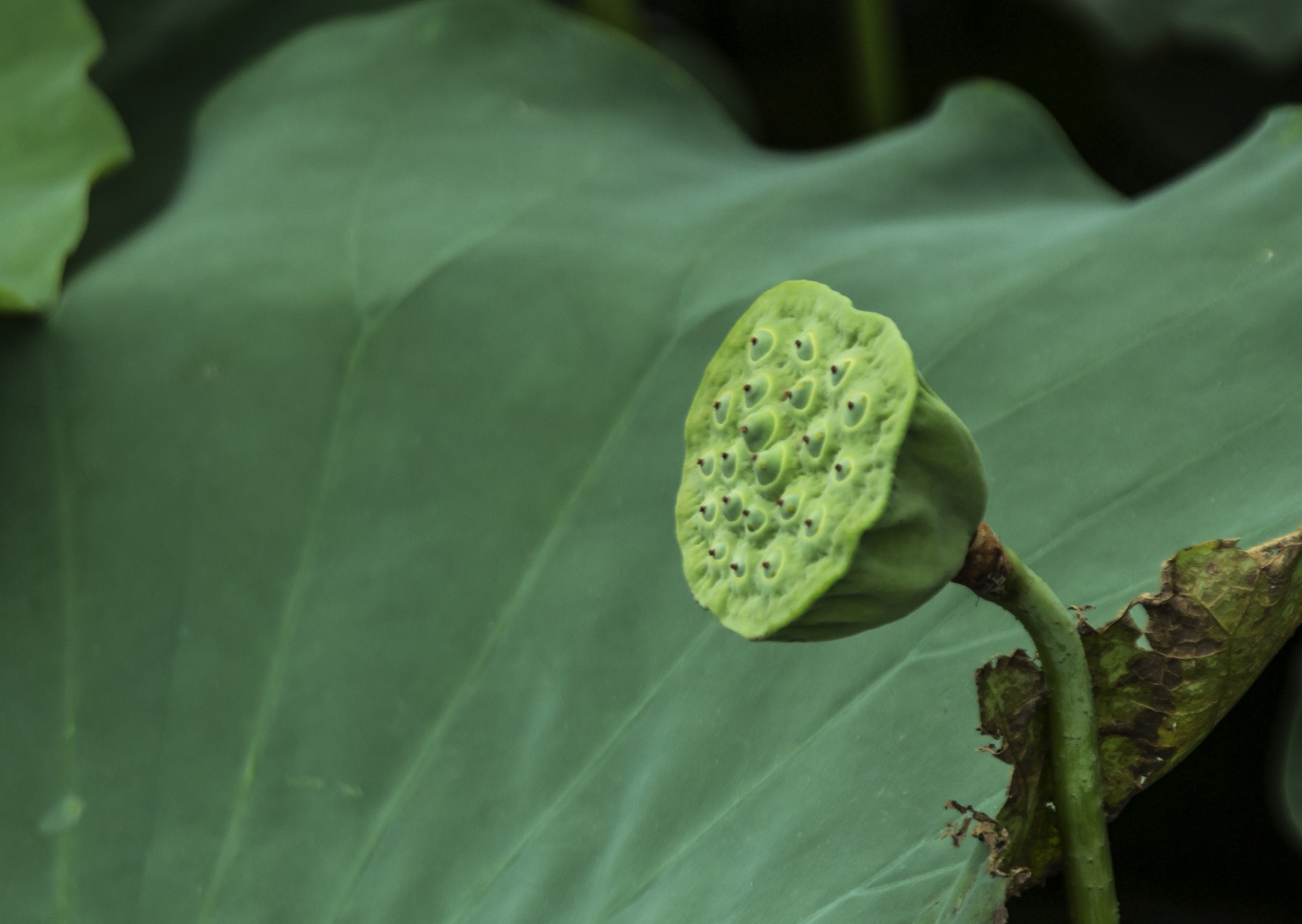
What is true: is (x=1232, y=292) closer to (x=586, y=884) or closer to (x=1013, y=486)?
(x=1013, y=486)

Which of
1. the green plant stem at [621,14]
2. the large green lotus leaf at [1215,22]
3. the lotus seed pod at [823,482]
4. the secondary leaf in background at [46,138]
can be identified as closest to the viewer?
the lotus seed pod at [823,482]

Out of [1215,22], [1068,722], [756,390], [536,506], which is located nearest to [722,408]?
[756,390]

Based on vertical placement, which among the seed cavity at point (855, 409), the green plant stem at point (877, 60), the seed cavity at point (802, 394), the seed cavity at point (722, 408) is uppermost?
the seed cavity at point (855, 409)

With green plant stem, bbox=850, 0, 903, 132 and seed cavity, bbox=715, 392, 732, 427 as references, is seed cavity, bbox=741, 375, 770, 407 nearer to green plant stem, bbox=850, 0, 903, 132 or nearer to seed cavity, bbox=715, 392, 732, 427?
seed cavity, bbox=715, 392, 732, 427

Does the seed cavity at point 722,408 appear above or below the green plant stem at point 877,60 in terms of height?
above

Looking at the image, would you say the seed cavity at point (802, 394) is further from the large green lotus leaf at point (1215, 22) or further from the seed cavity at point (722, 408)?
the large green lotus leaf at point (1215, 22)

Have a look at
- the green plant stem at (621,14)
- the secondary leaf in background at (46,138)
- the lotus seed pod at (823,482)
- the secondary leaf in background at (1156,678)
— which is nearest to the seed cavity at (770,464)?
the lotus seed pod at (823,482)
